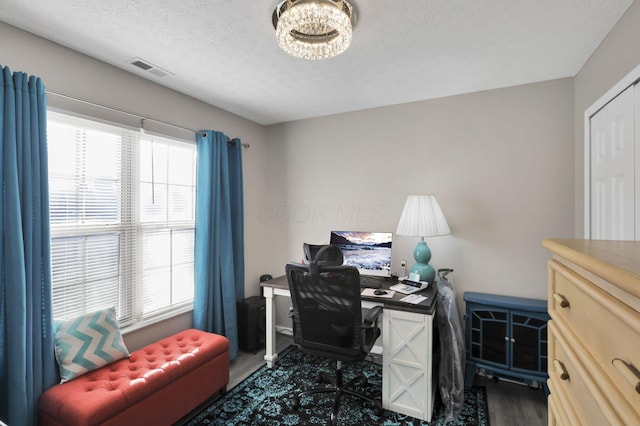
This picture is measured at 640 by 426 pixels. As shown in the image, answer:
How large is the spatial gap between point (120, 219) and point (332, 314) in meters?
1.77

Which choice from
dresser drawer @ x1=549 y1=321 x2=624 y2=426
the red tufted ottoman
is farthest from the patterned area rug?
dresser drawer @ x1=549 y1=321 x2=624 y2=426

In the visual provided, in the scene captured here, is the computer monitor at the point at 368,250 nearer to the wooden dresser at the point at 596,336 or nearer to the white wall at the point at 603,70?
the white wall at the point at 603,70

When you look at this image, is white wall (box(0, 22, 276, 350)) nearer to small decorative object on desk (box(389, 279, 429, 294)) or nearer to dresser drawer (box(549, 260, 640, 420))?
small decorative object on desk (box(389, 279, 429, 294))

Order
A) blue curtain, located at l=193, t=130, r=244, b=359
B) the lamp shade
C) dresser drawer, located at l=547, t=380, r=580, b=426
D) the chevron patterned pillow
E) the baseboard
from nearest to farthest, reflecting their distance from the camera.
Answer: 1. dresser drawer, located at l=547, t=380, r=580, b=426
2. the chevron patterned pillow
3. the lamp shade
4. blue curtain, located at l=193, t=130, r=244, b=359
5. the baseboard

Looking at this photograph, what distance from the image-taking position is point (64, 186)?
1.96m

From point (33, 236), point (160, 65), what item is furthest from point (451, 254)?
point (33, 236)

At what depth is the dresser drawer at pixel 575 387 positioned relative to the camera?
1.78 feet

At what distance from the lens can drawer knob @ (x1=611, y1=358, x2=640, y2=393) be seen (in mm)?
420

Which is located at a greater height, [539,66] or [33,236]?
[539,66]

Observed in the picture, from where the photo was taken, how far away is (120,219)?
2.29 m

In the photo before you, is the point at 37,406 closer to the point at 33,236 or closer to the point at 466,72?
the point at 33,236

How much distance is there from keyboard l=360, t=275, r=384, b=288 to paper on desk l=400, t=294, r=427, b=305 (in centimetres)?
36

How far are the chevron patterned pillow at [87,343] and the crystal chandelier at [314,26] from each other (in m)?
2.16

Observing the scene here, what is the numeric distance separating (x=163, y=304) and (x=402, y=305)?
2024mm
